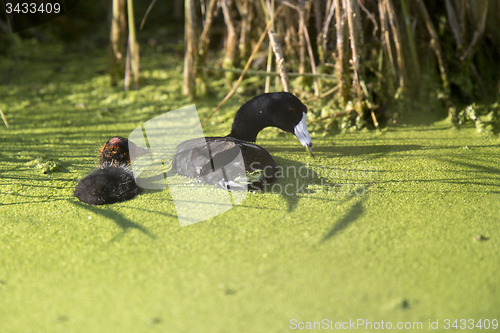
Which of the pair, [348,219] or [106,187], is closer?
[348,219]

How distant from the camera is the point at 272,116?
2.19 meters

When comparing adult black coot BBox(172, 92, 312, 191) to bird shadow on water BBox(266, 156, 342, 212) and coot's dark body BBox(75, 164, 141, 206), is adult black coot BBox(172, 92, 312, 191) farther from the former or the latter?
coot's dark body BBox(75, 164, 141, 206)

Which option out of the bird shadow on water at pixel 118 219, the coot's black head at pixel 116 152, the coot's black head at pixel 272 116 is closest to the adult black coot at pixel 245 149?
the coot's black head at pixel 272 116

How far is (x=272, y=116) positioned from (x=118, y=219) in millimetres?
982

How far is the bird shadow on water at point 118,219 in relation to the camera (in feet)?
5.73

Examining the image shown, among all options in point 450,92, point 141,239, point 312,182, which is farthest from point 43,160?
point 450,92

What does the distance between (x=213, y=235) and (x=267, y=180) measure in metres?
0.49

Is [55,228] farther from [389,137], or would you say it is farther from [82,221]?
[389,137]

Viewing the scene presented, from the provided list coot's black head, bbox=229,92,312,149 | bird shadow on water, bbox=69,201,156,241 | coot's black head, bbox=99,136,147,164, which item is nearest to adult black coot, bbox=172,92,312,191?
coot's black head, bbox=229,92,312,149

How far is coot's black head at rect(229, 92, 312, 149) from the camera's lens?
7.11 feet

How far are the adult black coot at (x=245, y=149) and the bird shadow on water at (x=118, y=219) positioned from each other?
43 centimetres

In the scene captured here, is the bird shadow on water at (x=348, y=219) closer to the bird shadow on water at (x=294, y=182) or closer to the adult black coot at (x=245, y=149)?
the bird shadow on water at (x=294, y=182)

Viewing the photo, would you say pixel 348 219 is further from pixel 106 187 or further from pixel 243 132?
pixel 106 187

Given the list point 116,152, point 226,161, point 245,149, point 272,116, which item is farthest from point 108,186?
point 272,116
